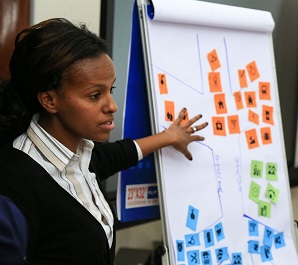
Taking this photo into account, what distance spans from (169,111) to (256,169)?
0.42 m

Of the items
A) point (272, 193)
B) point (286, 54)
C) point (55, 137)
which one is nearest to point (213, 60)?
point (272, 193)

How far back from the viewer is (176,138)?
4.85 ft

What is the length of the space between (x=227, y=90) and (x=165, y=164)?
0.36m

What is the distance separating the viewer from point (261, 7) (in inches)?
92.3

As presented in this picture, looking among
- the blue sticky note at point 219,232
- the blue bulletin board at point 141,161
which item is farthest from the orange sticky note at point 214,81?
the blue sticky note at point 219,232

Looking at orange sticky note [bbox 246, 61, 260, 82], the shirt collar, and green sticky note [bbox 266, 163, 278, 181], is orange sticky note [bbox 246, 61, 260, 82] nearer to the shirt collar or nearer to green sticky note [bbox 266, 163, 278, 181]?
green sticky note [bbox 266, 163, 278, 181]

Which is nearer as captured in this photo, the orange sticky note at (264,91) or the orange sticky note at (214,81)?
the orange sticky note at (214,81)

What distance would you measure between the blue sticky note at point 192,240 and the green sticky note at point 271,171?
38cm

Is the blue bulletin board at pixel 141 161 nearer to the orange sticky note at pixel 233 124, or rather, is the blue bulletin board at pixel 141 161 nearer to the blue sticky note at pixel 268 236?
the orange sticky note at pixel 233 124

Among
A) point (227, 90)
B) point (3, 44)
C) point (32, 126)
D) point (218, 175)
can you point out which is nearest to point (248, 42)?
point (227, 90)

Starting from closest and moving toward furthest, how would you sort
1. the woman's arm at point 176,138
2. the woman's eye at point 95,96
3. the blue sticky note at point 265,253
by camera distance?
1. the woman's eye at point 95,96
2. the woman's arm at point 176,138
3. the blue sticky note at point 265,253

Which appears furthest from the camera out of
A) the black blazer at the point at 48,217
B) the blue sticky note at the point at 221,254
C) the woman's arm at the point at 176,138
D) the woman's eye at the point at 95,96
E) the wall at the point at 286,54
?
the wall at the point at 286,54

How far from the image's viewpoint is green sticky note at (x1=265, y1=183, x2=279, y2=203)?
172cm

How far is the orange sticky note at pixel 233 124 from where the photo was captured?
1645 millimetres
